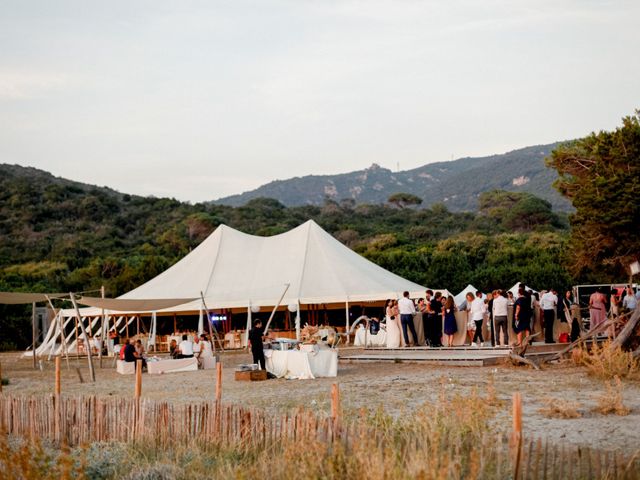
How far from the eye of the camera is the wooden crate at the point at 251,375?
1652 cm

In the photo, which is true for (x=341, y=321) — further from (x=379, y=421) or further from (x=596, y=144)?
(x=379, y=421)

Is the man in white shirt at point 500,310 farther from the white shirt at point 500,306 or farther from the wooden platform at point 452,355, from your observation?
the wooden platform at point 452,355

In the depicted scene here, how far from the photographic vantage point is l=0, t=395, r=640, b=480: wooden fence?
6.41 meters

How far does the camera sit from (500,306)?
60.1ft

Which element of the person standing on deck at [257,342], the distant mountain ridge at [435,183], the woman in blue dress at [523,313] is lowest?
the person standing on deck at [257,342]

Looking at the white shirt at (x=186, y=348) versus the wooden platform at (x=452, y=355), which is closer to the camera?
the wooden platform at (x=452, y=355)

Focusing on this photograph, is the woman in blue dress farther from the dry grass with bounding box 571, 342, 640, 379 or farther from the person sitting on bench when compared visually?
the person sitting on bench

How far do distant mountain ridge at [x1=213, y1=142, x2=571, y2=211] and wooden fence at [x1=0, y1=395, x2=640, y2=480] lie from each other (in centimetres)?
9424

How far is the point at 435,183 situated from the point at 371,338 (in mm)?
143640

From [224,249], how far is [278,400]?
63.5ft

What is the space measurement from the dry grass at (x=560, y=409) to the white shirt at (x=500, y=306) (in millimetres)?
7941

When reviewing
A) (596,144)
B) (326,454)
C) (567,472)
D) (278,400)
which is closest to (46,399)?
(278,400)

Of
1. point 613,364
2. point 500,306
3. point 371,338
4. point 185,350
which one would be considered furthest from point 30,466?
point 371,338

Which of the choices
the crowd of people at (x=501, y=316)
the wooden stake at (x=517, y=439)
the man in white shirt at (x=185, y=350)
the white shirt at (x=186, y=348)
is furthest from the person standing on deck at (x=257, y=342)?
the wooden stake at (x=517, y=439)
